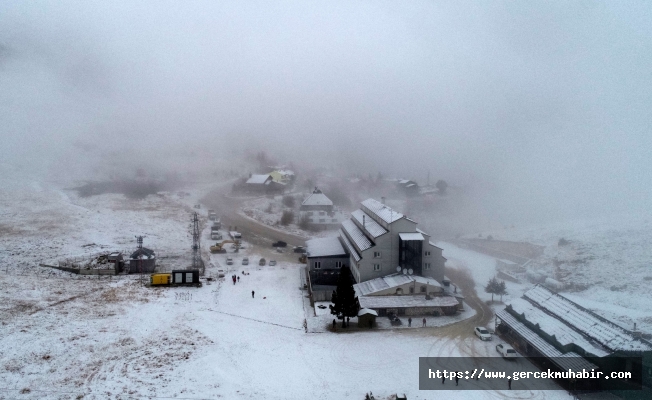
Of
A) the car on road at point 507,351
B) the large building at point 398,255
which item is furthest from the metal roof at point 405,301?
the car on road at point 507,351

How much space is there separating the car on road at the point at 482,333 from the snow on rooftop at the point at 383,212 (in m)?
11.3

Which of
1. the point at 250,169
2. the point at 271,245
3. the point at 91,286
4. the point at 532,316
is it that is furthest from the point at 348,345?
the point at 250,169

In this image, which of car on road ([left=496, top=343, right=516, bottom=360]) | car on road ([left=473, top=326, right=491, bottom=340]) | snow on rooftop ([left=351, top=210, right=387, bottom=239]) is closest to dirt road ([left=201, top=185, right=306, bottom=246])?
snow on rooftop ([left=351, top=210, right=387, bottom=239])

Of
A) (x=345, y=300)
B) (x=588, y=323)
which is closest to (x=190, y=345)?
(x=345, y=300)

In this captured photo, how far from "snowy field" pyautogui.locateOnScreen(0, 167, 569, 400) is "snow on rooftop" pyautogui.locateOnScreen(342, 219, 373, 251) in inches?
265

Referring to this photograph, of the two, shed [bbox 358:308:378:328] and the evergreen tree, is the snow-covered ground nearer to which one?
shed [bbox 358:308:378:328]

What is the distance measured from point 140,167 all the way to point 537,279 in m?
103

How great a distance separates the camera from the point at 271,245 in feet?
177

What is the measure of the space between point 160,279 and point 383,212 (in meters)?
21.3

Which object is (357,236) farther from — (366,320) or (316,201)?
(316,201)

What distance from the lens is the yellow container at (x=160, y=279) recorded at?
119 feet

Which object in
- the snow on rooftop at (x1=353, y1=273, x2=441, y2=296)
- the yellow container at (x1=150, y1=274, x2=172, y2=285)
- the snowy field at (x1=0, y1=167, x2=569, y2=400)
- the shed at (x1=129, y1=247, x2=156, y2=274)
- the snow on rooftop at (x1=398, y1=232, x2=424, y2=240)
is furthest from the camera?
the shed at (x1=129, y1=247, x2=156, y2=274)

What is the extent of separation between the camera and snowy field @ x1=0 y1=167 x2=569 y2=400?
2086cm

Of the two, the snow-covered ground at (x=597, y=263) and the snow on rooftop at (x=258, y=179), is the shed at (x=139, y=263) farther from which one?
the snow on rooftop at (x=258, y=179)
